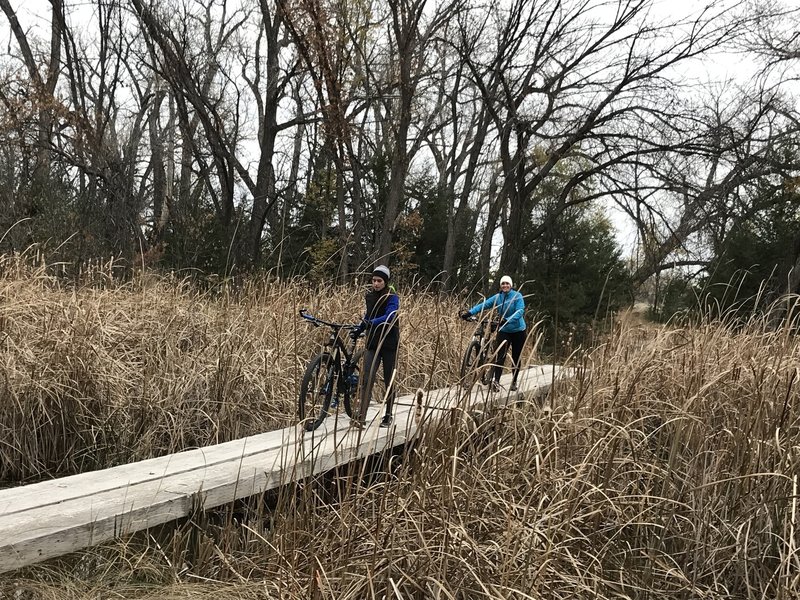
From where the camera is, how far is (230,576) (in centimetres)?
299

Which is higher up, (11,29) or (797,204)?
(11,29)

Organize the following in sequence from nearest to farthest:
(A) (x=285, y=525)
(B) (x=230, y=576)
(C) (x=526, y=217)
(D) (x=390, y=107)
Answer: (A) (x=285, y=525) < (B) (x=230, y=576) < (C) (x=526, y=217) < (D) (x=390, y=107)

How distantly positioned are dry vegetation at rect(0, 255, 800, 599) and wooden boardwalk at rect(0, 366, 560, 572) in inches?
5.6

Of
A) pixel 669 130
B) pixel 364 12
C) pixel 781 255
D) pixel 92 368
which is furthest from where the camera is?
pixel 781 255

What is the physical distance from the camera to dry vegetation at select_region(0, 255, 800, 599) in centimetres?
237

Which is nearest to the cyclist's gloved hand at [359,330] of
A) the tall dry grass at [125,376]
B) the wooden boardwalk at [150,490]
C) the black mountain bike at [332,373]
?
the black mountain bike at [332,373]

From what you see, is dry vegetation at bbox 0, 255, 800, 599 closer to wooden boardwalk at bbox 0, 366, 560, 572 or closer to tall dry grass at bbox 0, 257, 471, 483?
tall dry grass at bbox 0, 257, 471, 483

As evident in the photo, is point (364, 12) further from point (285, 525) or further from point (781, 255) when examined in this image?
point (285, 525)

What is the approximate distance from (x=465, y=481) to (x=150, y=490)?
148 cm

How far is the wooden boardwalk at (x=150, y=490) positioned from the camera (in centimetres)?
239

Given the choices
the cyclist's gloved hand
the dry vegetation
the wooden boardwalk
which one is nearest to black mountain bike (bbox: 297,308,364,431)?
the cyclist's gloved hand

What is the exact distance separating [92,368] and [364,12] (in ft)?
35.6

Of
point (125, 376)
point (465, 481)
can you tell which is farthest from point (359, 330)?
point (465, 481)

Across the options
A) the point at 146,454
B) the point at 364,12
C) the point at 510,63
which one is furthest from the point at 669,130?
the point at 146,454
